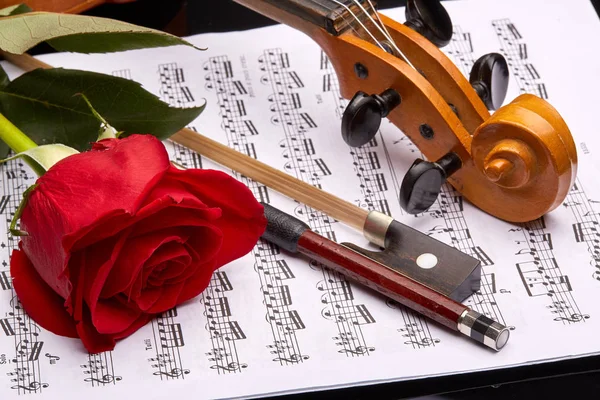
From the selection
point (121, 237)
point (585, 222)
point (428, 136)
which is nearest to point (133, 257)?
point (121, 237)

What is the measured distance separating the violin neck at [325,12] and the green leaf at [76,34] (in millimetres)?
165

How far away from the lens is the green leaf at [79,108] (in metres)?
0.91

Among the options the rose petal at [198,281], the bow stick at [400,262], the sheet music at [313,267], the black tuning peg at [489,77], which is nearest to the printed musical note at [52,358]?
the sheet music at [313,267]

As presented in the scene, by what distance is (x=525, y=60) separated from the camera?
3.66 ft

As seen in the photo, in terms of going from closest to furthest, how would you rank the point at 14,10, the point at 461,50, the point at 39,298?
the point at 39,298, the point at 14,10, the point at 461,50

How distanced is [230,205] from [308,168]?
21 cm

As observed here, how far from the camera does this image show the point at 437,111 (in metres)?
0.91

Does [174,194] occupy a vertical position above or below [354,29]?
below

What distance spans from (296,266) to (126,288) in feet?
0.62

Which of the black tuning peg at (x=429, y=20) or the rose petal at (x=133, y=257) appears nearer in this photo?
the rose petal at (x=133, y=257)

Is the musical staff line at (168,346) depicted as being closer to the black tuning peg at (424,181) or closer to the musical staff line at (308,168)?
the musical staff line at (308,168)

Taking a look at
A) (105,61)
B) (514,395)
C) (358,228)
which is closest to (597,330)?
(514,395)

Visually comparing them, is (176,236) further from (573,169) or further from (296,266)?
(573,169)

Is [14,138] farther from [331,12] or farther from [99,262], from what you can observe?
[331,12]
